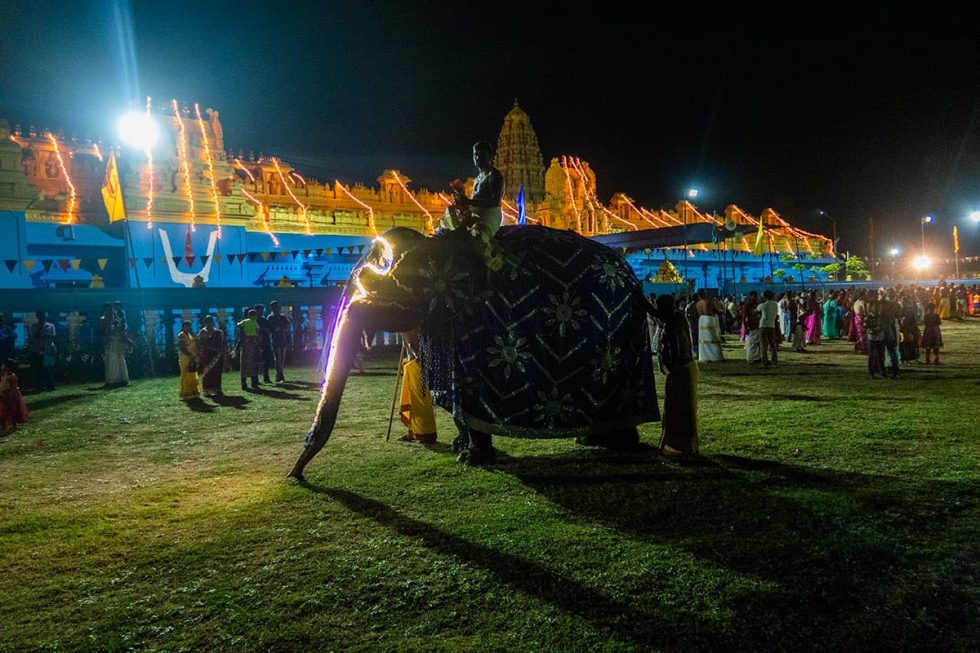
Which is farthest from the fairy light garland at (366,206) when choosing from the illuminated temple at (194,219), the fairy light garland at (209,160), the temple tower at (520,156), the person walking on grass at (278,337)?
the person walking on grass at (278,337)

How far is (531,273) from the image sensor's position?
20.5ft

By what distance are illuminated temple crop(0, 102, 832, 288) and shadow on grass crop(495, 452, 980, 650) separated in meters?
8.17

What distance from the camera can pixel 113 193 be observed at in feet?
77.0

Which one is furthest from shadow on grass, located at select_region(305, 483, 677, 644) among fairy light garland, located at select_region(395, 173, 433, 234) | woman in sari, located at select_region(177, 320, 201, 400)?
fairy light garland, located at select_region(395, 173, 433, 234)

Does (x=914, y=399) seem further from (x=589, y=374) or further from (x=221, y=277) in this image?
(x=221, y=277)

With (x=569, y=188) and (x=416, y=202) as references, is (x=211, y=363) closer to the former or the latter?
(x=416, y=202)

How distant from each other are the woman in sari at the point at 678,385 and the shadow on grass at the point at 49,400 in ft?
32.3

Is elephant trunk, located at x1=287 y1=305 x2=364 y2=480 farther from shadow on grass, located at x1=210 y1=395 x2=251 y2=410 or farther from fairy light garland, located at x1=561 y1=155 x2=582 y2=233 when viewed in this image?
fairy light garland, located at x1=561 y1=155 x2=582 y2=233

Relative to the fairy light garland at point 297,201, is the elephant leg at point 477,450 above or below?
below

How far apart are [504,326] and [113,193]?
22.4 meters

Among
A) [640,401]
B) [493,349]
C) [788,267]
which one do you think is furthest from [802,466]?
[788,267]

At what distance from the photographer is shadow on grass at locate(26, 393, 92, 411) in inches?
429

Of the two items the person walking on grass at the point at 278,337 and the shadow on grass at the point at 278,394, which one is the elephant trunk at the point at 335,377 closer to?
the shadow on grass at the point at 278,394

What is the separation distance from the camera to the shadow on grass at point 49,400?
10891 mm
